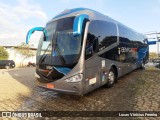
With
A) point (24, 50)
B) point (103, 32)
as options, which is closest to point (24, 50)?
point (24, 50)

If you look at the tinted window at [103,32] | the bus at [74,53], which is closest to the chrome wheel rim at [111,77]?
the bus at [74,53]

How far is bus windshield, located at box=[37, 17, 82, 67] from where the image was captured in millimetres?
6793

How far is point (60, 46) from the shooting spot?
696 cm

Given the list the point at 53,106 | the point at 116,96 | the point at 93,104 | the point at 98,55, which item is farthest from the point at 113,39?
the point at 53,106

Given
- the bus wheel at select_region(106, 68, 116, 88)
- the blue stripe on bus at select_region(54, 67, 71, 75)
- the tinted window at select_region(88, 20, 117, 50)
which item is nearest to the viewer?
the blue stripe on bus at select_region(54, 67, 71, 75)

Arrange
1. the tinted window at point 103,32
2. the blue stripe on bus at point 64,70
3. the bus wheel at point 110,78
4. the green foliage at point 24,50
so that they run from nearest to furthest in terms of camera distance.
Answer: the blue stripe on bus at point 64,70
the tinted window at point 103,32
the bus wheel at point 110,78
the green foliage at point 24,50

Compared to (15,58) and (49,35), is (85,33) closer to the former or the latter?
(49,35)

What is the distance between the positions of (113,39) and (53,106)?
4.78 m

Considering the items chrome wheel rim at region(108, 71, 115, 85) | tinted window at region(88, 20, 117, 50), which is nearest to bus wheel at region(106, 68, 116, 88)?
chrome wheel rim at region(108, 71, 115, 85)

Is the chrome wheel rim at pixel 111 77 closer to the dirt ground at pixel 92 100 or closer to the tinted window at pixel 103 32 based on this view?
the dirt ground at pixel 92 100

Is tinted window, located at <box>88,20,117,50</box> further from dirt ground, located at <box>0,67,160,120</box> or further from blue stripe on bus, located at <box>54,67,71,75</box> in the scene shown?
dirt ground, located at <box>0,67,160,120</box>

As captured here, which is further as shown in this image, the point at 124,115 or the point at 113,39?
the point at 113,39

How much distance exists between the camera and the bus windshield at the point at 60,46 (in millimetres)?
6793

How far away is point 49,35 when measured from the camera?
7.53 metres
